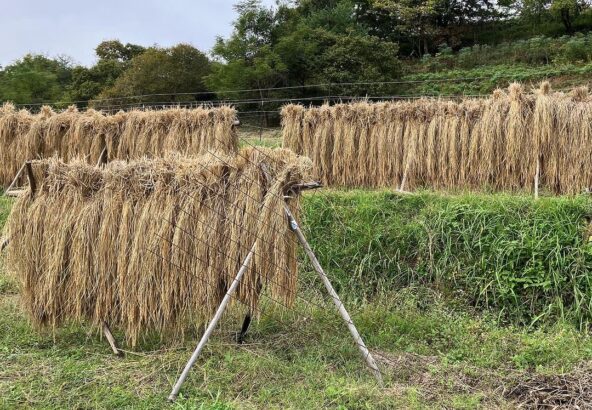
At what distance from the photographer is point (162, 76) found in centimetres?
2147

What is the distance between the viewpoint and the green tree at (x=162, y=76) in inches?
839

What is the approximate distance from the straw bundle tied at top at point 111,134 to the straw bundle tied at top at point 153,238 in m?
5.82

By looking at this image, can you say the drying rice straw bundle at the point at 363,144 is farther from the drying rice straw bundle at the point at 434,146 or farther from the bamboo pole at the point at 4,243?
the bamboo pole at the point at 4,243

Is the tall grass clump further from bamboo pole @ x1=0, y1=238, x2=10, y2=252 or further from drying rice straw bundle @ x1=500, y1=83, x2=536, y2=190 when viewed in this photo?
bamboo pole @ x1=0, y1=238, x2=10, y2=252

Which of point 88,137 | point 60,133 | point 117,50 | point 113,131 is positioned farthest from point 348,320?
point 117,50

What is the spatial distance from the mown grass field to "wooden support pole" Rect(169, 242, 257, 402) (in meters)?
0.13

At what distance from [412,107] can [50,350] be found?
7989 mm

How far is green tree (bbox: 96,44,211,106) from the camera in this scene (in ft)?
69.9

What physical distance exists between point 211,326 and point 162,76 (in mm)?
18873

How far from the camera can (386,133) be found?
10945mm

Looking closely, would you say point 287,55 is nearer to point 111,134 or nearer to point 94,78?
point 94,78

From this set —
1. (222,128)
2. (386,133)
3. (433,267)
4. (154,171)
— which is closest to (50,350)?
(154,171)

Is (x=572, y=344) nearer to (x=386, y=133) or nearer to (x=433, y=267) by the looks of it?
(x=433, y=267)

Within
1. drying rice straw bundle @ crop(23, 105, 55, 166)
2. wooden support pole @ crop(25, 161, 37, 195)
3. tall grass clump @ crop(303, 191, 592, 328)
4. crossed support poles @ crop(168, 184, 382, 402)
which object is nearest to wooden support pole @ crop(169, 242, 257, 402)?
crossed support poles @ crop(168, 184, 382, 402)
